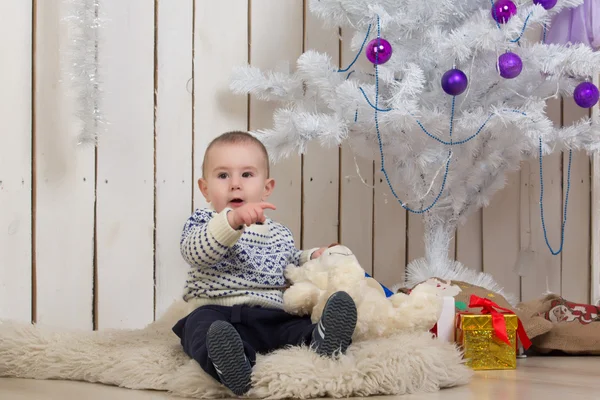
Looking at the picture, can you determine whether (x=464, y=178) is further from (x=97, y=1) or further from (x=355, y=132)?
(x=97, y=1)

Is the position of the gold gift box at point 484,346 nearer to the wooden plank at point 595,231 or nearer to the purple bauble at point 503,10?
the purple bauble at point 503,10

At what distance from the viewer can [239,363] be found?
4.28ft

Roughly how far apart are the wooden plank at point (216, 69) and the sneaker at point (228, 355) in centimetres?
106

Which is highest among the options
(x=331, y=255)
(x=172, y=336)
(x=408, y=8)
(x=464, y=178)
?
(x=408, y=8)

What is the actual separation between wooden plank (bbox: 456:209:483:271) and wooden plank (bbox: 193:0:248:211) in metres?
0.91

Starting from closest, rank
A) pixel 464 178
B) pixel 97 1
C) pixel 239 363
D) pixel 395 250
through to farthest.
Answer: pixel 239 363, pixel 97 1, pixel 464 178, pixel 395 250

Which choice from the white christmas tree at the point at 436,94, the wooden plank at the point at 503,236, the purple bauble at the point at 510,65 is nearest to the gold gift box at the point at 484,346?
the white christmas tree at the point at 436,94

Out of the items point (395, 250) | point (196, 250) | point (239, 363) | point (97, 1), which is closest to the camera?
point (239, 363)

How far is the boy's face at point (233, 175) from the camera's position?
1707 millimetres

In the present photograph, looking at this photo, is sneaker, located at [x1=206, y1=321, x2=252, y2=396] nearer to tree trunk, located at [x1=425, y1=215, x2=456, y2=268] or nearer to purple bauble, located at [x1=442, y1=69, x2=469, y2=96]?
purple bauble, located at [x1=442, y1=69, x2=469, y2=96]

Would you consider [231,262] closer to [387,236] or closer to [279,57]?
[279,57]

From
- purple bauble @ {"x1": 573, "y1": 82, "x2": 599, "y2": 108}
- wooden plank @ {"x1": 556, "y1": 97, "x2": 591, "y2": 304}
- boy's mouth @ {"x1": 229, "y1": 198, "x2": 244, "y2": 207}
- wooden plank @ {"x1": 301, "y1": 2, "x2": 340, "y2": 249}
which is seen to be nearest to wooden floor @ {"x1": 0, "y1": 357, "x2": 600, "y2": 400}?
boy's mouth @ {"x1": 229, "y1": 198, "x2": 244, "y2": 207}

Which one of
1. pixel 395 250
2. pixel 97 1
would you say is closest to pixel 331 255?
pixel 97 1

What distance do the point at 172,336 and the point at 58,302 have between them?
1.49 feet
